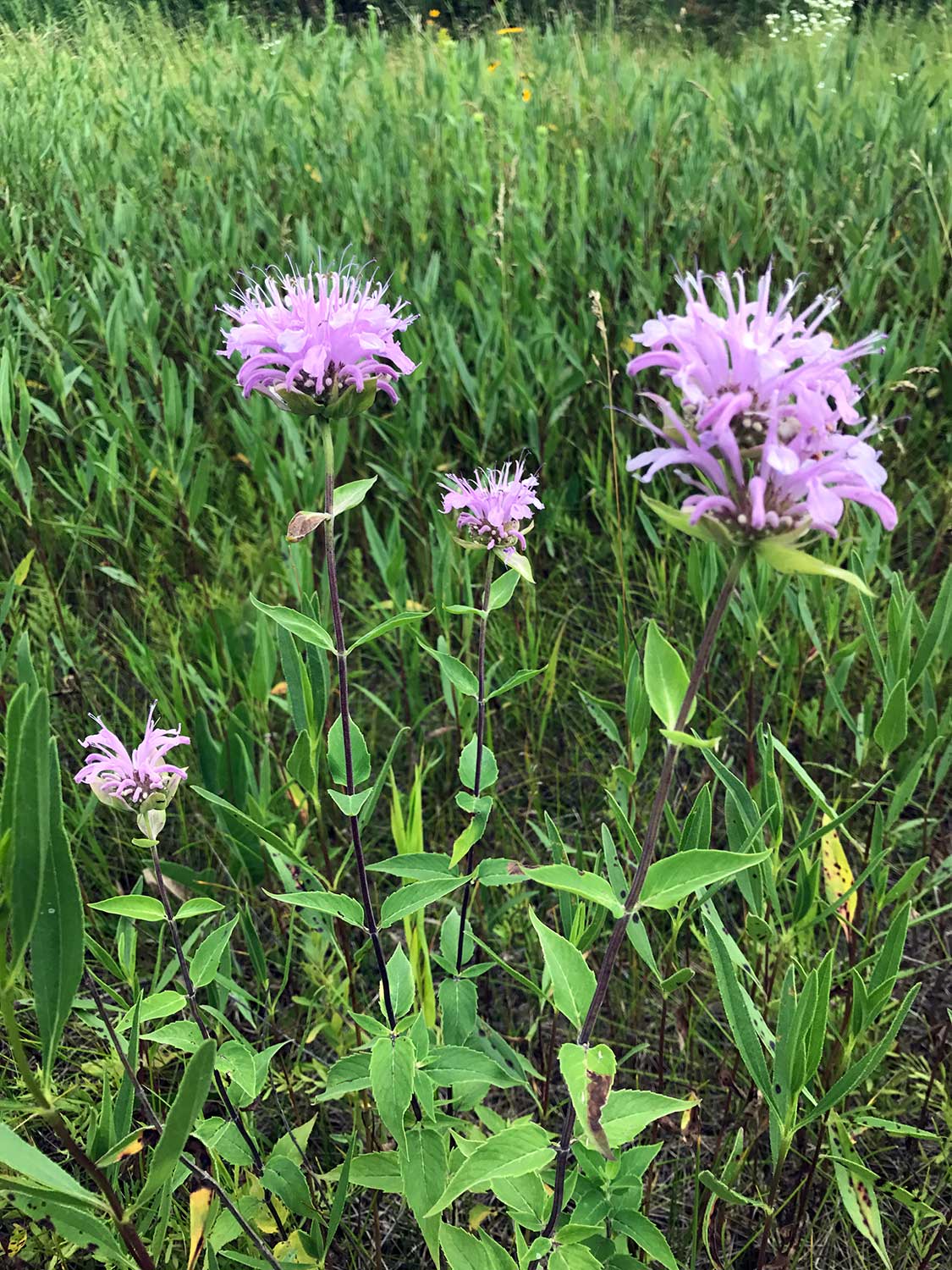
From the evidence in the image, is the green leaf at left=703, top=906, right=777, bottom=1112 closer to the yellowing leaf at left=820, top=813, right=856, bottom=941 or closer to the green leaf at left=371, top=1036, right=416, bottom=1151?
the green leaf at left=371, top=1036, right=416, bottom=1151

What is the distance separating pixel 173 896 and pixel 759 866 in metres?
0.95

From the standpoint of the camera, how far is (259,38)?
9.04m

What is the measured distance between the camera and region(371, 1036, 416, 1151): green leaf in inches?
37.0

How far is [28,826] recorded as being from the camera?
632 mm

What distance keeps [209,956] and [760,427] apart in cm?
85

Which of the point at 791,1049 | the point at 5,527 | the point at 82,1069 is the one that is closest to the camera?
the point at 791,1049

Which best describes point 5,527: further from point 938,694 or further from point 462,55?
point 462,55

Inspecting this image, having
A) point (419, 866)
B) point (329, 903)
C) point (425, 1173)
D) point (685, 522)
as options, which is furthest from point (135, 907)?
point (685, 522)

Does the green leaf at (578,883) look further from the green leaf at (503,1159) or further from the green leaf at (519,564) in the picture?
the green leaf at (519,564)

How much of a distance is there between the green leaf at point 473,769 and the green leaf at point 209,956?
0.38 m

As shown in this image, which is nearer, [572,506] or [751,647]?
[751,647]

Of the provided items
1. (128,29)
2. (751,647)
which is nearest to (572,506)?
(751,647)

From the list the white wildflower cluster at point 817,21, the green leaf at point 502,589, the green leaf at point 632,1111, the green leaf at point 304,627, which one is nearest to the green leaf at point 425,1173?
the green leaf at point 632,1111

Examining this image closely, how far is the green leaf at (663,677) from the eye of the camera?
0.84m
